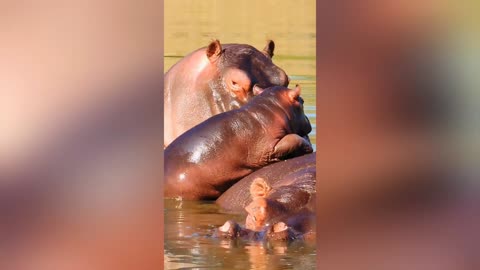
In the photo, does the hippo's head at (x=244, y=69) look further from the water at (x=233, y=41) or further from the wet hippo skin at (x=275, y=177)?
the wet hippo skin at (x=275, y=177)

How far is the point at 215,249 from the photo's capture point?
2691mm

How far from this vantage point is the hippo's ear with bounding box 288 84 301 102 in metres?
2.72

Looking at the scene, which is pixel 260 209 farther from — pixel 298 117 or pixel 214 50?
pixel 214 50

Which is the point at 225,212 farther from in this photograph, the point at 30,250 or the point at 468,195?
the point at 468,195

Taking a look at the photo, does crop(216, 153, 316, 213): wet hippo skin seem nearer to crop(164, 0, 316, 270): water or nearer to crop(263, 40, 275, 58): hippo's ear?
crop(164, 0, 316, 270): water

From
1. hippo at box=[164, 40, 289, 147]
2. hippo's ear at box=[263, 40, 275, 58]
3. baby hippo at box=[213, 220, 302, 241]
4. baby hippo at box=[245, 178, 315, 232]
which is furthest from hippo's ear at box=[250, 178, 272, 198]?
hippo's ear at box=[263, 40, 275, 58]

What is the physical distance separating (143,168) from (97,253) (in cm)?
30

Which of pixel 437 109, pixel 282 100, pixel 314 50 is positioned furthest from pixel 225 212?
pixel 437 109

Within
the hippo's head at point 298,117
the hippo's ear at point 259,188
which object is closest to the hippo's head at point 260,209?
the hippo's ear at point 259,188

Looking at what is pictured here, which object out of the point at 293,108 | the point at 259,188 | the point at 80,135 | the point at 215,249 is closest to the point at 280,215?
the point at 259,188

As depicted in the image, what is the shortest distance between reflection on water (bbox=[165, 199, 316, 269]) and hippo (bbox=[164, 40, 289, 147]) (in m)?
0.27

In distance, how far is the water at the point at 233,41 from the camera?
2686 millimetres

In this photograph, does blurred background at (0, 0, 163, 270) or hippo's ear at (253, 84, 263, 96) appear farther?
hippo's ear at (253, 84, 263, 96)

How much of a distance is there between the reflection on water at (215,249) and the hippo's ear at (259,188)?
3.4 inches
